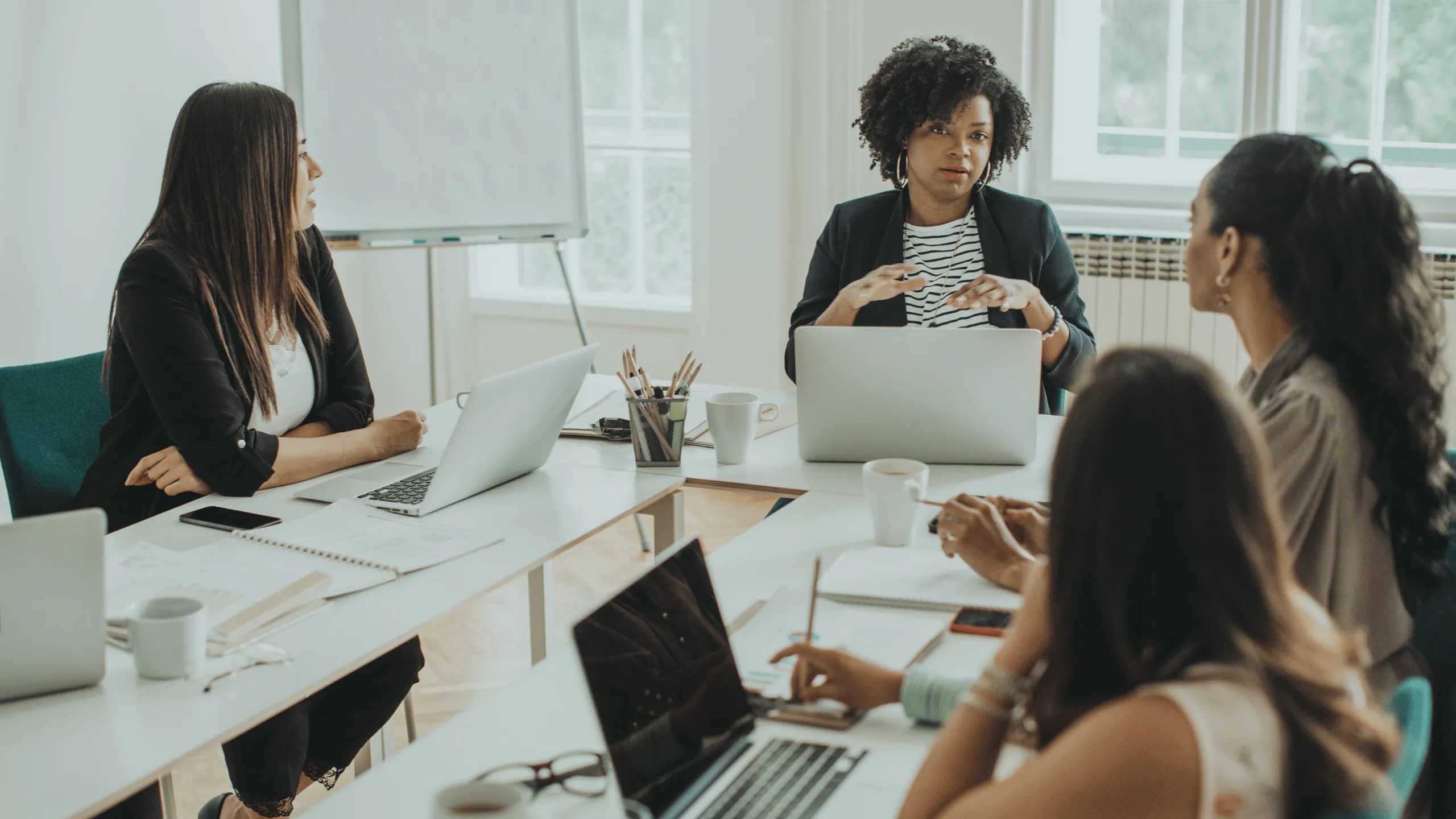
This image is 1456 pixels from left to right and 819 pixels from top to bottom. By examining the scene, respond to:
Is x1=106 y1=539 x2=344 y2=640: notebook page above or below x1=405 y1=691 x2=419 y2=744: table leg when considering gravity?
above

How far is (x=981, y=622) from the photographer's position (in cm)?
142

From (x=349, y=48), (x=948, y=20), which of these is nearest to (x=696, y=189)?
(x=948, y=20)

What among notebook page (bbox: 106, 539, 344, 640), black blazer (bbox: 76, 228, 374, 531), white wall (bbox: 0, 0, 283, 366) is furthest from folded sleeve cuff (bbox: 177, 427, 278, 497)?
white wall (bbox: 0, 0, 283, 366)

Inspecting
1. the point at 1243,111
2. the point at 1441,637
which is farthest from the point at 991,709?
the point at 1243,111

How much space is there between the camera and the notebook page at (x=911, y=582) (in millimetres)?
1491

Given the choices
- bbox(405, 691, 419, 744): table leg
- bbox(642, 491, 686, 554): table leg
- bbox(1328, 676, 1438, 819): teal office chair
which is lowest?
bbox(405, 691, 419, 744): table leg

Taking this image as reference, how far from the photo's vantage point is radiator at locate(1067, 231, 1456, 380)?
3725mm

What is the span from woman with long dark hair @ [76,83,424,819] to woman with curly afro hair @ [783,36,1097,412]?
2.98ft

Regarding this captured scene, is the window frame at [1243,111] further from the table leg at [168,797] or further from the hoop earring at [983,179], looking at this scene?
the table leg at [168,797]

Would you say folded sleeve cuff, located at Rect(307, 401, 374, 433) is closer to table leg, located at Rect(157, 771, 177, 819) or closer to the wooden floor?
the wooden floor

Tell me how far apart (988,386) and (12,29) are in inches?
101

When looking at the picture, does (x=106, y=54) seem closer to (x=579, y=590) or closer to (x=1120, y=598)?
(x=579, y=590)

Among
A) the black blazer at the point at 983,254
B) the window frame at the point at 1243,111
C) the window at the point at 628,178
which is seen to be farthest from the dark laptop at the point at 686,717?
the window at the point at 628,178

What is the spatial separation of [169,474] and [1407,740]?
172 cm
